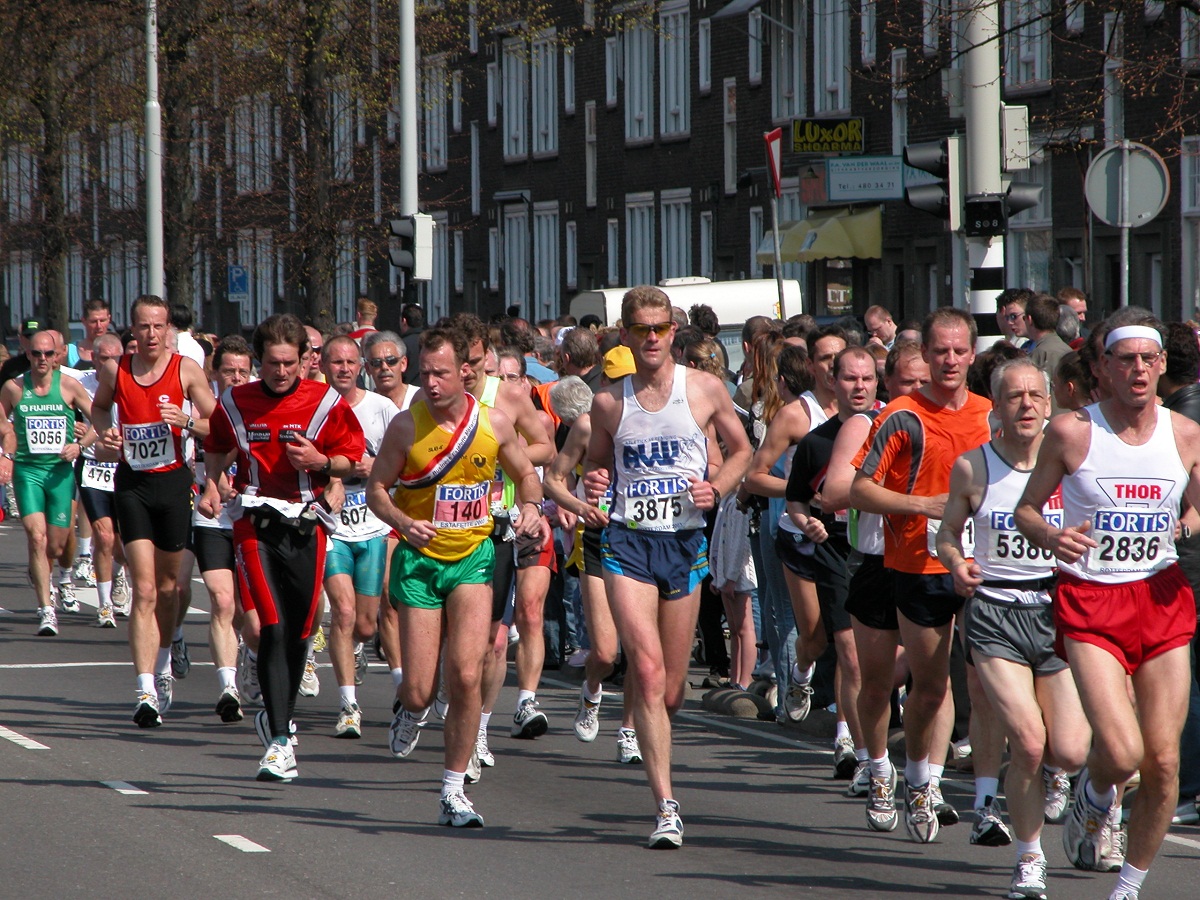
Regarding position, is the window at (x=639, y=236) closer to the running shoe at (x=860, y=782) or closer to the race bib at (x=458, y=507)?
the running shoe at (x=860, y=782)

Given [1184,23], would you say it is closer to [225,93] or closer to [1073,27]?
[1073,27]

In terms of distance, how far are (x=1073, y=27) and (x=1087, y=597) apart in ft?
86.6

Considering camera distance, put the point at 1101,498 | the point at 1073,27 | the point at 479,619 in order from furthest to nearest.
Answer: the point at 1073,27 < the point at 479,619 < the point at 1101,498

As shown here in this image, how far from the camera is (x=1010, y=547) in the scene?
26.1 feet

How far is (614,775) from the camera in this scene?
34.0ft

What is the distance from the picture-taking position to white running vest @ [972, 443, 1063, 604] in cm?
793

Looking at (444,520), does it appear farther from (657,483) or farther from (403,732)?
(403,732)

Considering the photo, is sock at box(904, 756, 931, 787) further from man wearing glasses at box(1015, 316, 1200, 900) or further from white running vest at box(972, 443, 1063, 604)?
man wearing glasses at box(1015, 316, 1200, 900)

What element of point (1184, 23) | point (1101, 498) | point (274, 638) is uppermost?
point (1184, 23)

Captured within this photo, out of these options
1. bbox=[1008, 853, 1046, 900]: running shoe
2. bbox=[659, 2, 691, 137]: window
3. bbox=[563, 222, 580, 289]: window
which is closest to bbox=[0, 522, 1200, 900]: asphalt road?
bbox=[1008, 853, 1046, 900]: running shoe

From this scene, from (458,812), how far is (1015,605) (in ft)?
8.06

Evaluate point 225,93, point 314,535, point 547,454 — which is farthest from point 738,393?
point 225,93

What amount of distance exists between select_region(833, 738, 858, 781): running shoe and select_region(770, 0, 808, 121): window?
32.7 metres

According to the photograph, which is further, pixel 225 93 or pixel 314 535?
pixel 225 93
